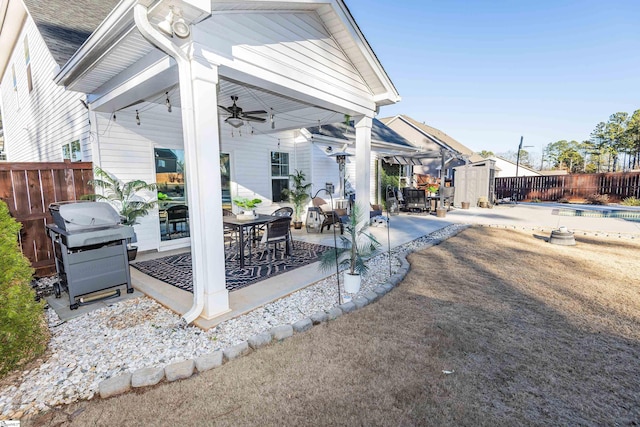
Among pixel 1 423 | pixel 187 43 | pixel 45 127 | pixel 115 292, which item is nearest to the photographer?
pixel 1 423

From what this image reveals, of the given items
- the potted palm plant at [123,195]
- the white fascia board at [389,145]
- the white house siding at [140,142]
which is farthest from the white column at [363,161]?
the white fascia board at [389,145]

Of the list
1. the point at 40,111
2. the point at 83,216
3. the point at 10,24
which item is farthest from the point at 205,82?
the point at 10,24

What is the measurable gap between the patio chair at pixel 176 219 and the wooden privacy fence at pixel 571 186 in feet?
65.8

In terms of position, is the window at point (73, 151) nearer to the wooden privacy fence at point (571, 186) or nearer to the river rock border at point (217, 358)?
the river rock border at point (217, 358)

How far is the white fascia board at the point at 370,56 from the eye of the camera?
4.28 m

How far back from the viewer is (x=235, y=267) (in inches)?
194

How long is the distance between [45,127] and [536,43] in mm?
19281

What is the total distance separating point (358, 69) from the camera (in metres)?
5.25

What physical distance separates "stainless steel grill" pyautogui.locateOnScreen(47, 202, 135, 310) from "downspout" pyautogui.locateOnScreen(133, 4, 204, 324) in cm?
138

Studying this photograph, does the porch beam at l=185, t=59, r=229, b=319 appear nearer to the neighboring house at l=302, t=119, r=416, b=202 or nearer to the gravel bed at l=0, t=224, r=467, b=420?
the gravel bed at l=0, t=224, r=467, b=420

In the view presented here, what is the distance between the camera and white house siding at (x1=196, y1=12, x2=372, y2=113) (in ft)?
10.0

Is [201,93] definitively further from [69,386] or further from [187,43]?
[69,386]

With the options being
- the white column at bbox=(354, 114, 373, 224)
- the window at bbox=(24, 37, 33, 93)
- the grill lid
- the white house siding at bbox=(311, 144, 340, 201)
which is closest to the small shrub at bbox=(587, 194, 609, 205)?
the white house siding at bbox=(311, 144, 340, 201)

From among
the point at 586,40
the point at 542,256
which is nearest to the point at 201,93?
the point at 542,256
